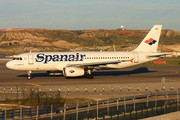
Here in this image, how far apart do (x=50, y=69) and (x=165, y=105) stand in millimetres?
28587

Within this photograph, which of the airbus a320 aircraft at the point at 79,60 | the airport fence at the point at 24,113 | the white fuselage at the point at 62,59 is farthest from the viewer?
the white fuselage at the point at 62,59

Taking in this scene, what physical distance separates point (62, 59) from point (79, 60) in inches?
129

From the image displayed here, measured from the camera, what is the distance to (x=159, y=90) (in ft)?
111

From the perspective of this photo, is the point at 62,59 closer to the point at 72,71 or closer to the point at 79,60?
the point at 79,60

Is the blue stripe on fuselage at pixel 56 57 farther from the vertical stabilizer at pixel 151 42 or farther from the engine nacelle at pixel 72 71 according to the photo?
the vertical stabilizer at pixel 151 42

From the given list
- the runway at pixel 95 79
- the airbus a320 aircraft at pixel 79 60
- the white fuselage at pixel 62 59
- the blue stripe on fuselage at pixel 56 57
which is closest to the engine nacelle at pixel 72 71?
the airbus a320 aircraft at pixel 79 60

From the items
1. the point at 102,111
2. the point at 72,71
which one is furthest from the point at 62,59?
the point at 102,111

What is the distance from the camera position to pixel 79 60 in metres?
46.7

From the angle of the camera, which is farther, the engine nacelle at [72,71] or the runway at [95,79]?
the engine nacelle at [72,71]

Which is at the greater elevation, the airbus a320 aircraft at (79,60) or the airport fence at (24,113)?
the airbus a320 aircraft at (79,60)

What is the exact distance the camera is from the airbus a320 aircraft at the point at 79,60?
44.5 metres

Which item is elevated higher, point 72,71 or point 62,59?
point 62,59

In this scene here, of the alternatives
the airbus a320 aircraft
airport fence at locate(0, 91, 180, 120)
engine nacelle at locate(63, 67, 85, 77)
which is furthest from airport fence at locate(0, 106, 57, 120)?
the airbus a320 aircraft

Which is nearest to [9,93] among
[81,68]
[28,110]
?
[28,110]
